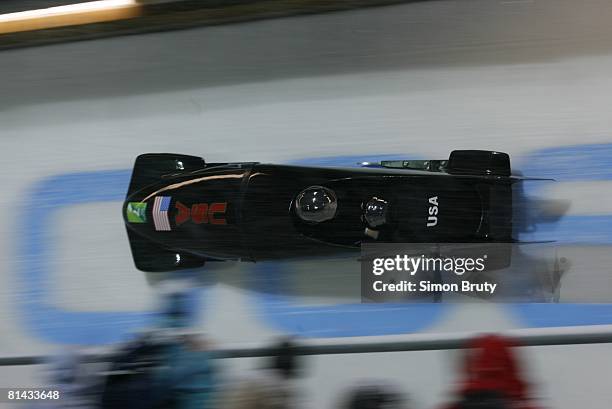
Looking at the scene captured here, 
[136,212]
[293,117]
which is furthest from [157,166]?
[293,117]

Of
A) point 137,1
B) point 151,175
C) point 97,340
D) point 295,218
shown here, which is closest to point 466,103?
point 295,218

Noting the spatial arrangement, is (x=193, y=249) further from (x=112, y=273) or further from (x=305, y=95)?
(x=305, y=95)

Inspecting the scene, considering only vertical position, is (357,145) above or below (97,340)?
above

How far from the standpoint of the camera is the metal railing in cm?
248

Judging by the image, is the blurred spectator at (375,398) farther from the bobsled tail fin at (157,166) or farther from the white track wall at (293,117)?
the bobsled tail fin at (157,166)

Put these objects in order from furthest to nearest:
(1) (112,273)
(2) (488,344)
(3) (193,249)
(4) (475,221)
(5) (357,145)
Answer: (1) (112,273) → (5) (357,145) → (3) (193,249) → (4) (475,221) → (2) (488,344)

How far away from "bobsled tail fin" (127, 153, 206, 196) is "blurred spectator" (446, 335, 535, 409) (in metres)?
1.66

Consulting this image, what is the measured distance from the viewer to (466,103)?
3062 mm

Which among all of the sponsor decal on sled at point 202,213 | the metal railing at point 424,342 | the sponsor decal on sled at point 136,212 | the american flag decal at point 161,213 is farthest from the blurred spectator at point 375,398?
the sponsor decal on sled at point 136,212

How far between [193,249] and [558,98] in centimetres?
189

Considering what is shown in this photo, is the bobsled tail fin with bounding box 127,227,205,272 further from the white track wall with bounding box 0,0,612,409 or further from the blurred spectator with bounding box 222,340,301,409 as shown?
the blurred spectator with bounding box 222,340,301,409

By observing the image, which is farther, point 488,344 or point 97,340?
point 97,340

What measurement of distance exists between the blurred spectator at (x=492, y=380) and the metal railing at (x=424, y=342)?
0.39 ft

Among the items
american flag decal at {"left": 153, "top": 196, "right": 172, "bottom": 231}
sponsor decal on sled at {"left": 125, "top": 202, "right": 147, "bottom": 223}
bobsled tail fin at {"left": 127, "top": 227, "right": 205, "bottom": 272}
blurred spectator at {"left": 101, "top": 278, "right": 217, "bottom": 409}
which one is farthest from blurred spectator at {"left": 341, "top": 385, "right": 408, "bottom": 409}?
sponsor decal on sled at {"left": 125, "top": 202, "right": 147, "bottom": 223}
